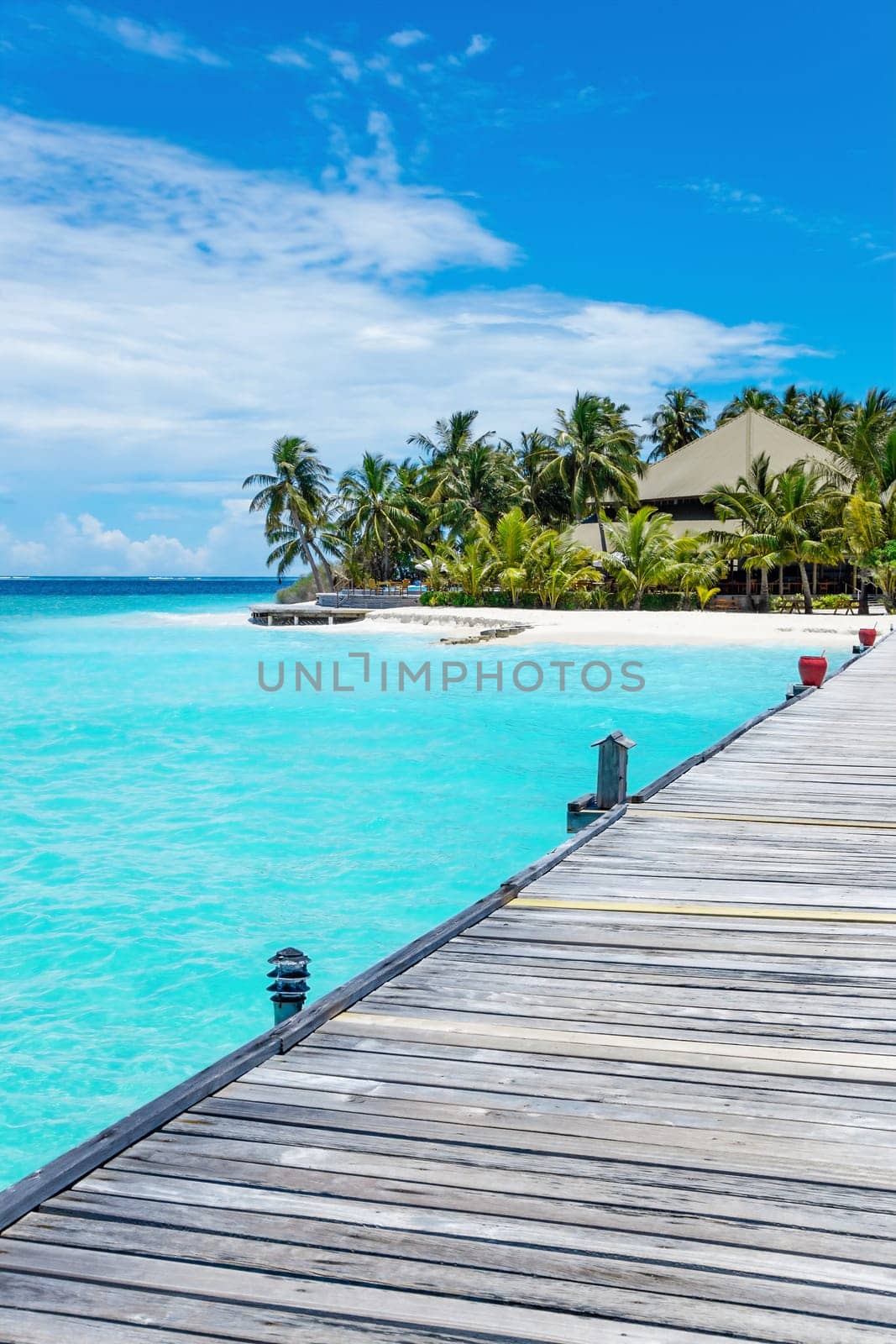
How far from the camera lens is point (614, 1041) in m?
3.36

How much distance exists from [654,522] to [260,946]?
98.7ft

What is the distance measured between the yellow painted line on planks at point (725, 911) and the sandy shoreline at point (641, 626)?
22.1 m

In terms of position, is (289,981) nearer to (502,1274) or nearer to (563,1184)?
(563,1184)

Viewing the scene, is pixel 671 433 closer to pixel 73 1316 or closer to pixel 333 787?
pixel 333 787

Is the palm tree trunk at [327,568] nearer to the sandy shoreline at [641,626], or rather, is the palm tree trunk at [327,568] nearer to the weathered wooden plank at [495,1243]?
the sandy shoreline at [641,626]

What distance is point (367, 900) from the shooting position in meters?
9.41

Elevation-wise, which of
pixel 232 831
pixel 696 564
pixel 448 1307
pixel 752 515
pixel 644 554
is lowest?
pixel 232 831

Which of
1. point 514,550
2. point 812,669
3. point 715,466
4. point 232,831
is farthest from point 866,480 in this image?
point 232,831

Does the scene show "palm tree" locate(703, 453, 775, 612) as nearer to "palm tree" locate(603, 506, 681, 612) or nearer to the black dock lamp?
"palm tree" locate(603, 506, 681, 612)

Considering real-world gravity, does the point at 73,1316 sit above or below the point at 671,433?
below

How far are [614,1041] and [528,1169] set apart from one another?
853mm

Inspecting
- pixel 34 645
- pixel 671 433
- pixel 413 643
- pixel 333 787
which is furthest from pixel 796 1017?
pixel 671 433

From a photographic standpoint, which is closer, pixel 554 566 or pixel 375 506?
pixel 554 566

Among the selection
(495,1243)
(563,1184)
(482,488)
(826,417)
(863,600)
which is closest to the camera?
(495,1243)
